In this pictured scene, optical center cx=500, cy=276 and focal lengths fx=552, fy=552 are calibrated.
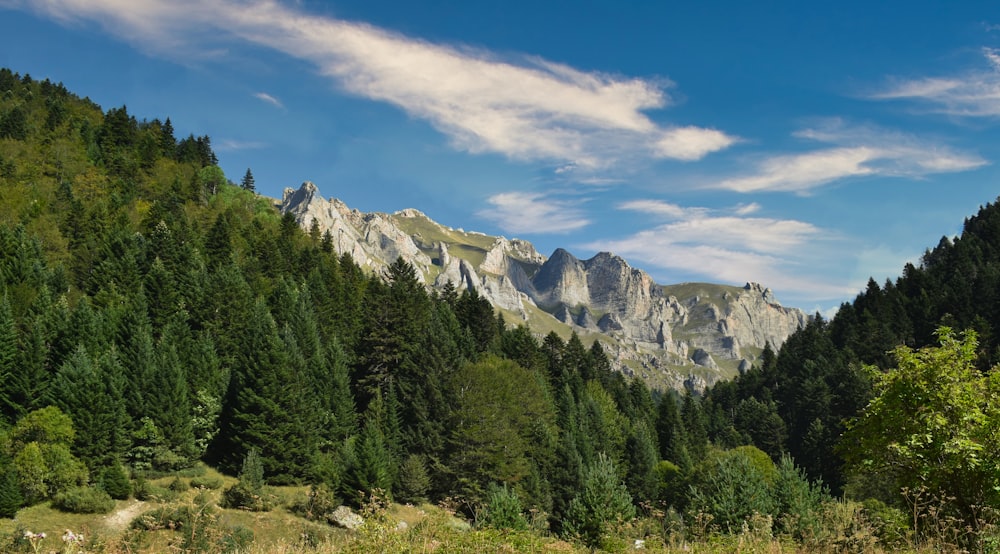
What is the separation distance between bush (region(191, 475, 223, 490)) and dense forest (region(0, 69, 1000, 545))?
217 centimetres

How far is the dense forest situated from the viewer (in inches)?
1378

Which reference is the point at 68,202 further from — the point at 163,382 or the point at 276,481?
the point at 276,481

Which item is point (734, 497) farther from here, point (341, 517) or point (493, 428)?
point (493, 428)

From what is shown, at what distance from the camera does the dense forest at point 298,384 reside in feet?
115

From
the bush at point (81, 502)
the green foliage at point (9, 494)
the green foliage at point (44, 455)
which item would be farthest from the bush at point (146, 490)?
the green foliage at point (9, 494)

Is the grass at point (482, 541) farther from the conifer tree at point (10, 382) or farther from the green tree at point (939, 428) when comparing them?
the conifer tree at point (10, 382)

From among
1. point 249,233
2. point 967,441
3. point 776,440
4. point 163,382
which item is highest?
point 249,233

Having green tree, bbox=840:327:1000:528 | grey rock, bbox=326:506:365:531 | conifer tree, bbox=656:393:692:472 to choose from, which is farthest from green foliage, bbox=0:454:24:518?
conifer tree, bbox=656:393:692:472

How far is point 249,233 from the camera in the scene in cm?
9256

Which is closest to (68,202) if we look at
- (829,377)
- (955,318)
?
(829,377)

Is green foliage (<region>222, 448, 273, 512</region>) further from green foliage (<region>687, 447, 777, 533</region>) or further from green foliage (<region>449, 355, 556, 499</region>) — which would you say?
green foliage (<region>687, 447, 777, 533</region>)

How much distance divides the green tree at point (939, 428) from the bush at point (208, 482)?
1588 inches

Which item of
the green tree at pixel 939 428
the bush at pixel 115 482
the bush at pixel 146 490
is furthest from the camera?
the bush at pixel 146 490

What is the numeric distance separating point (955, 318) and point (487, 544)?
5594 inches
